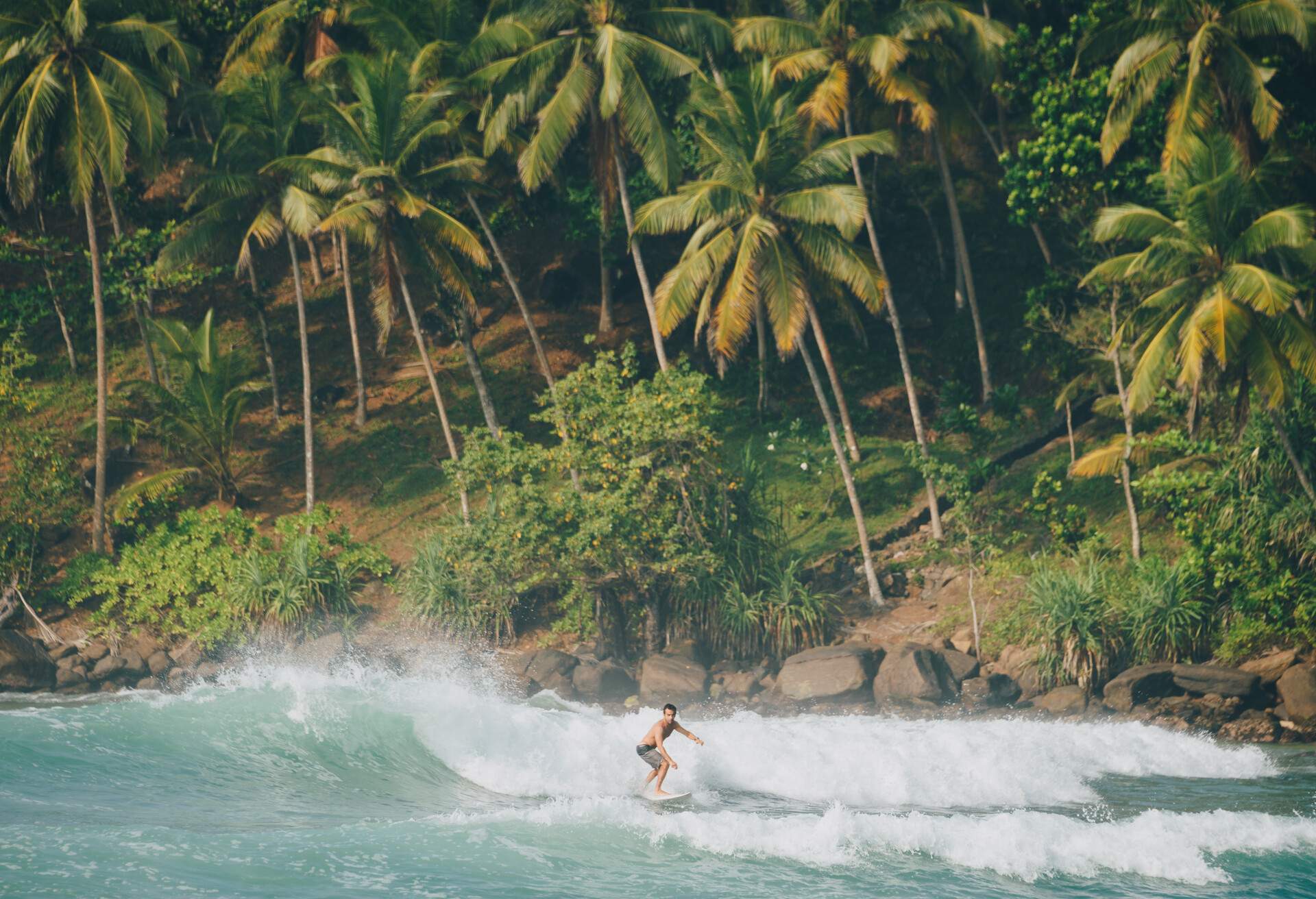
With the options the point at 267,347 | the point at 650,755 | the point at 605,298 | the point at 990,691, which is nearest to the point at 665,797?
the point at 650,755

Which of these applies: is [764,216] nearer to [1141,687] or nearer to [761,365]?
[761,365]

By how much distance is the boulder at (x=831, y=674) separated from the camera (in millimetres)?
20875

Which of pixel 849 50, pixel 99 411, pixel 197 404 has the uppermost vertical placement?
pixel 849 50

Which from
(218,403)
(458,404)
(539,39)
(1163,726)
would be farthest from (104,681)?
(1163,726)

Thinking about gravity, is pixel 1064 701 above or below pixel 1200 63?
below

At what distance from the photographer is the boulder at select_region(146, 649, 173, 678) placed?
24172mm

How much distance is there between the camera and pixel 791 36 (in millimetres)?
27031

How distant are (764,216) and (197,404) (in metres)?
15.1

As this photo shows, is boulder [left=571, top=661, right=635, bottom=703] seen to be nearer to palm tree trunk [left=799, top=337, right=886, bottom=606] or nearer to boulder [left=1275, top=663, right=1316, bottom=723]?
palm tree trunk [left=799, top=337, right=886, bottom=606]

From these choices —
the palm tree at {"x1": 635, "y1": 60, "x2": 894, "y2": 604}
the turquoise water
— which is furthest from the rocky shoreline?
the palm tree at {"x1": 635, "y1": 60, "x2": 894, "y2": 604}

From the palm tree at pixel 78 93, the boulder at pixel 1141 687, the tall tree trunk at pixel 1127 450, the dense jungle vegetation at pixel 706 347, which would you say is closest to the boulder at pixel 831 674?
the dense jungle vegetation at pixel 706 347

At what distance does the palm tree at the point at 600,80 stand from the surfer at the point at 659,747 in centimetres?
1103

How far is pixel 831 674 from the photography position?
69.5ft

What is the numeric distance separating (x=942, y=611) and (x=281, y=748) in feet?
42.9
